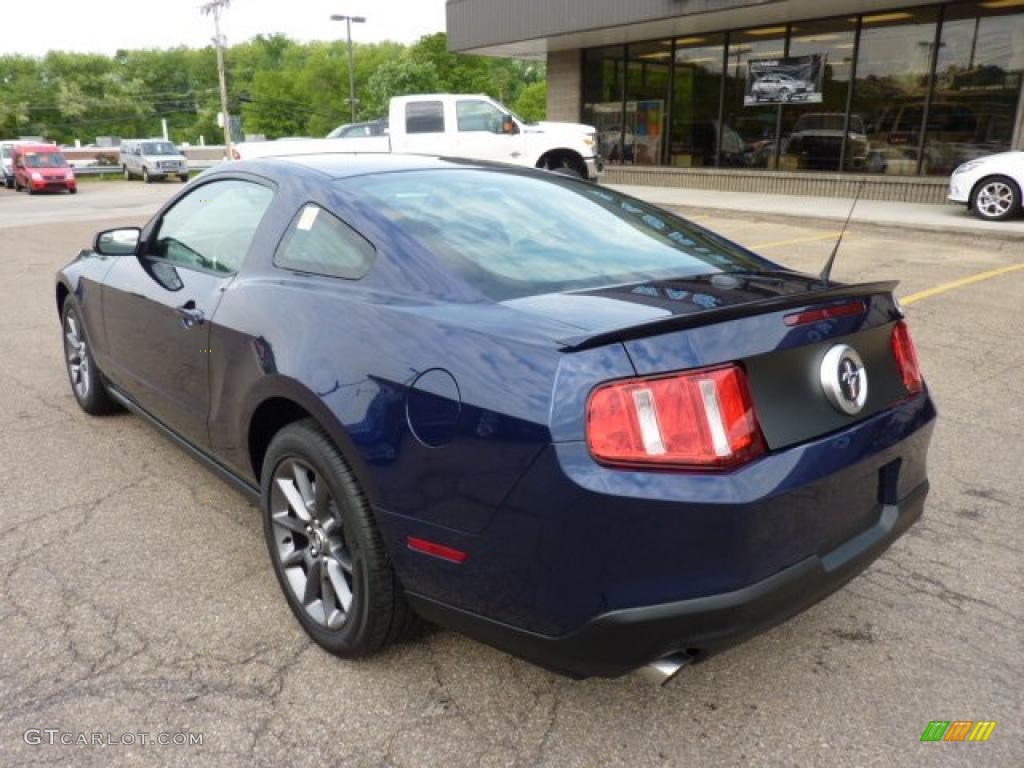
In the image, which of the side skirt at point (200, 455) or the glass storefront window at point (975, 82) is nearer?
the side skirt at point (200, 455)

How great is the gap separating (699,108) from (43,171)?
2377 cm

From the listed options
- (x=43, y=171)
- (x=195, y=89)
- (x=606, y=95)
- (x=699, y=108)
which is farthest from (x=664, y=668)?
(x=195, y=89)

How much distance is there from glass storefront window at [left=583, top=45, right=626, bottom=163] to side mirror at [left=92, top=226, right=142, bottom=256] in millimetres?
18628

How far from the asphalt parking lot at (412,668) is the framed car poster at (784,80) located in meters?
15.3

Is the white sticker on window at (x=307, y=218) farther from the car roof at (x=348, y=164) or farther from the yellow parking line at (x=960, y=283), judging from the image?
the yellow parking line at (x=960, y=283)

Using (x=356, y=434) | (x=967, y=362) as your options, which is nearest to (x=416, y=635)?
(x=356, y=434)

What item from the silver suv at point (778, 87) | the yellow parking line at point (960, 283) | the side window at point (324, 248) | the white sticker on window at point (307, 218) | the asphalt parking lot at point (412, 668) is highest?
the silver suv at point (778, 87)

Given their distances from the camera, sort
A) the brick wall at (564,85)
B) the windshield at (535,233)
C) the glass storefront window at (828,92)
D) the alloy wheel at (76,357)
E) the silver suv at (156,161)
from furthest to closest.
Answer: the silver suv at (156,161)
the brick wall at (564,85)
the glass storefront window at (828,92)
the alloy wheel at (76,357)
the windshield at (535,233)

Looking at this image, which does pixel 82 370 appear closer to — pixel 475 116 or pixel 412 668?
pixel 412 668

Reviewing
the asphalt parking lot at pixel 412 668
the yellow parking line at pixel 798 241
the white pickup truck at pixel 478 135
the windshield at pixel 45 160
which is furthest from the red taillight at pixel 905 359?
the windshield at pixel 45 160

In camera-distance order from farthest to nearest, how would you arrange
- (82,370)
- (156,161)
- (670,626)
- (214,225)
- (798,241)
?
(156,161) → (798,241) → (82,370) → (214,225) → (670,626)

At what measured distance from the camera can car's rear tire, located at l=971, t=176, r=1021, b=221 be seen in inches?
488

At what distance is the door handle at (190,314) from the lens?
3040 millimetres

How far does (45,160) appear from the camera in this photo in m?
29.9
